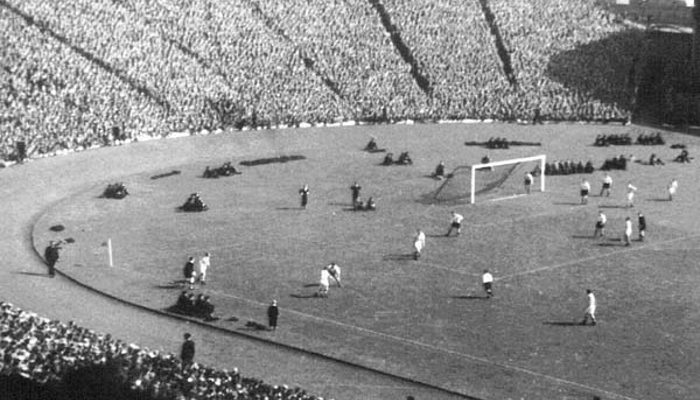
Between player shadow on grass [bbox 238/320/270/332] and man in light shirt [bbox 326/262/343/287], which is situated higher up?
man in light shirt [bbox 326/262/343/287]

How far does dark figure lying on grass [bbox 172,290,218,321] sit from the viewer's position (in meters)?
34.8

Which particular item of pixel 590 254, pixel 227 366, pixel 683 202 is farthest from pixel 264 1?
pixel 227 366

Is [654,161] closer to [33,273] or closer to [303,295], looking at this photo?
[303,295]

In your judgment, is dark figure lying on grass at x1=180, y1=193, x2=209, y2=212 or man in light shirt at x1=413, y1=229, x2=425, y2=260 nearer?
man in light shirt at x1=413, y1=229, x2=425, y2=260

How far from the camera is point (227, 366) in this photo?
99.9 feet

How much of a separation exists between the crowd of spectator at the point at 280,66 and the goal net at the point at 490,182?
20757 mm

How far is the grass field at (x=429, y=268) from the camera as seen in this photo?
102 feet

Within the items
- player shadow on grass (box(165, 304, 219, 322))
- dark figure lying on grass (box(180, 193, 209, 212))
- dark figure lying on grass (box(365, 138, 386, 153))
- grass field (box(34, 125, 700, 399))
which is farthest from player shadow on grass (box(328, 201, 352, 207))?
player shadow on grass (box(165, 304, 219, 322))

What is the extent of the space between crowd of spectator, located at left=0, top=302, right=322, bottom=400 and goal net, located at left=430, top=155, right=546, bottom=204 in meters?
29.5

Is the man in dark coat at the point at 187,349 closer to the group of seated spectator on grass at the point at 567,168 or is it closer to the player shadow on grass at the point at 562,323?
the player shadow on grass at the point at 562,323

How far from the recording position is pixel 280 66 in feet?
277

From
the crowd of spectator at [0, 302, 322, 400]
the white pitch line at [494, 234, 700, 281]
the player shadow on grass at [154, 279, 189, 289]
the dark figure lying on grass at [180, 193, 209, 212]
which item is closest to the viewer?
the crowd of spectator at [0, 302, 322, 400]

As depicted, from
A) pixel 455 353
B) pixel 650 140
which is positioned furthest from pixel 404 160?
pixel 455 353

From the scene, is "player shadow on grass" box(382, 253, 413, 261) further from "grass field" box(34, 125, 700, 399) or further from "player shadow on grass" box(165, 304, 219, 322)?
A: "player shadow on grass" box(165, 304, 219, 322)
